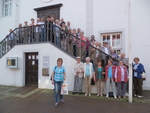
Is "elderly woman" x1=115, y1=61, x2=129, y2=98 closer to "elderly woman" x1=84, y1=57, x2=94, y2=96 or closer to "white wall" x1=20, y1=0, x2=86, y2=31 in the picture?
"elderly woman" x1=84, y1=57, x2=94, y2=96

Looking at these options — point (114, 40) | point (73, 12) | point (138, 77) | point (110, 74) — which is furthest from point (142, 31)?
point (73, 12)

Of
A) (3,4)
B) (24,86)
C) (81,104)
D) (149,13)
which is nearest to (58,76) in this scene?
(81,104)

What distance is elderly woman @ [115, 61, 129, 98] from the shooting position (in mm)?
5621

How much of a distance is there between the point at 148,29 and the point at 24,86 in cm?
791

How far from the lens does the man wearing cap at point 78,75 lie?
6.26 metres

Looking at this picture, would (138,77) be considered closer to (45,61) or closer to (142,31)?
(142,31)

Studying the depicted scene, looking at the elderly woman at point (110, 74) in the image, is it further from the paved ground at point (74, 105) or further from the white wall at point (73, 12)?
the white wall at point (73, 12)

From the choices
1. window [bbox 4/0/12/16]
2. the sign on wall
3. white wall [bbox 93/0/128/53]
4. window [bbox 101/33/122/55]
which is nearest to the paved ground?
the sign on wall

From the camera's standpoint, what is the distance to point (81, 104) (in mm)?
5004

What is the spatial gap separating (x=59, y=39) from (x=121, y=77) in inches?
151

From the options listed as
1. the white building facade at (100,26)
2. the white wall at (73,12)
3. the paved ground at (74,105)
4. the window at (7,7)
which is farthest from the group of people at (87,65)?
the window at (7,7)

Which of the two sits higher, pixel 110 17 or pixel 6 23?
pixel 6 23

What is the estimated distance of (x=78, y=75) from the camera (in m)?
6.41

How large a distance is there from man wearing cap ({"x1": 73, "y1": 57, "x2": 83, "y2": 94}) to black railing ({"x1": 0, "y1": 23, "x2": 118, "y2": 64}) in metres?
0.75
